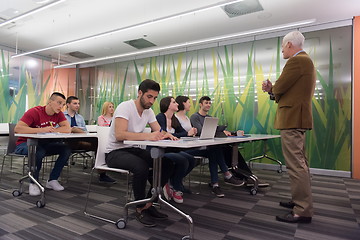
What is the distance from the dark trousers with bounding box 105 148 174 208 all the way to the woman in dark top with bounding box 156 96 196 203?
17.1 inches

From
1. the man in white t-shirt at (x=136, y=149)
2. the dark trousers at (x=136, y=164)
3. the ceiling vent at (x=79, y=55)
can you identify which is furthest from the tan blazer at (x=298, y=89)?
the ceiling vent at (x=79, y=55)

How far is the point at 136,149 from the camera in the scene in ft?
7.39

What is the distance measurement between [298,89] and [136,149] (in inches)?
61.3

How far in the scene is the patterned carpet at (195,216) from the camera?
1.88 metres

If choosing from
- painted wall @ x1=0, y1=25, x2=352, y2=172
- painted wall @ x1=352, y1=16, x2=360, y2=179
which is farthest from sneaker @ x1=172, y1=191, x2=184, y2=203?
painted wall @ x1=352, y1=16, x2=360, y2=179

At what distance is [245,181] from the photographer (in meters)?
3.57

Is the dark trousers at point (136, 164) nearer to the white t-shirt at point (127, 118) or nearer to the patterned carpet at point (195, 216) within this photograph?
the white t-shirt at point (127, 118)

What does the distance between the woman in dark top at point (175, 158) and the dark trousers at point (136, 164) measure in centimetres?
43

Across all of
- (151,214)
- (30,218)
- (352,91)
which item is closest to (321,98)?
(352,91)

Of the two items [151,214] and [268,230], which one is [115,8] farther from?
[268,230]

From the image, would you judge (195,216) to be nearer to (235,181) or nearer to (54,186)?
(235,181)

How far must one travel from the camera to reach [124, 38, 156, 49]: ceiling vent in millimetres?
6125

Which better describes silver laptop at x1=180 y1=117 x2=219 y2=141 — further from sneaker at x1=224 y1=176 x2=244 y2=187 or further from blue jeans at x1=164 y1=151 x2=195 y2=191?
sneaker at x1=224 y1=176 x2=244 y2=187

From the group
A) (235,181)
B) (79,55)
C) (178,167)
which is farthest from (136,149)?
(79,55)
